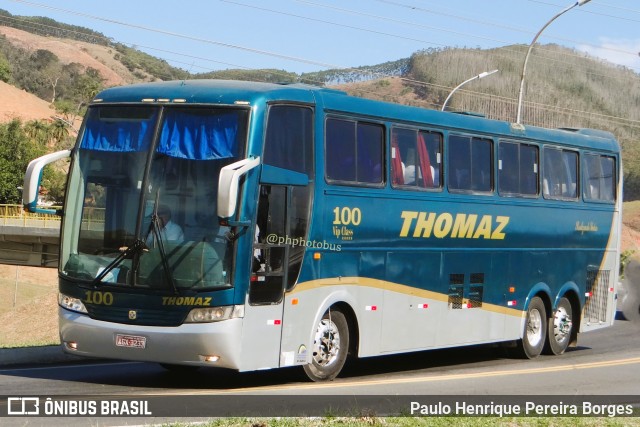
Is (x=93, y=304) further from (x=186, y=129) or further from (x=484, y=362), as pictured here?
(x=484, y=362)

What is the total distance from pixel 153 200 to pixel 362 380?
161 inches

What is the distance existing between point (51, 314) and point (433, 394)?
26816 mm

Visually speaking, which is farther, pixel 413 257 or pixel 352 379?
pixel 413 257

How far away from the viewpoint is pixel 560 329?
67.8 feet

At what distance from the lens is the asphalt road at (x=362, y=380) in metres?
12.6

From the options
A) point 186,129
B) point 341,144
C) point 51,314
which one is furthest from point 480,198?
point 51,314

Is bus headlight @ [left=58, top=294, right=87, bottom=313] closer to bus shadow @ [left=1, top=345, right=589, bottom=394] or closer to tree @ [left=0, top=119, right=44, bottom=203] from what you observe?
bus shadow @ [left=1, top=345, right=589, bottom=394]

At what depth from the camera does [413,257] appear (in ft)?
53.5

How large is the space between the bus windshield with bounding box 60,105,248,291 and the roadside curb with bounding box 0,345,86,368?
10.2ft

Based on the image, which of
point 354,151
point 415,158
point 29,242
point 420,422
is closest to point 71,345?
point 354,151

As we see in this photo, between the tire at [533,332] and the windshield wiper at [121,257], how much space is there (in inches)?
344

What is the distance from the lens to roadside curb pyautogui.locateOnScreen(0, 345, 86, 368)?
15992mm

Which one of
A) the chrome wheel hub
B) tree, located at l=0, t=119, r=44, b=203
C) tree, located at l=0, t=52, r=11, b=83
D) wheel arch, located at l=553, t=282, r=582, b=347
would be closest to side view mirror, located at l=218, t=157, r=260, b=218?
the chrome wheel hub

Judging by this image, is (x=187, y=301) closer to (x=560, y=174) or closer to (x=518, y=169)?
(x=518, y=169)
